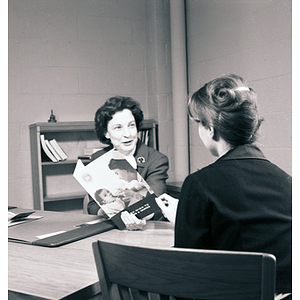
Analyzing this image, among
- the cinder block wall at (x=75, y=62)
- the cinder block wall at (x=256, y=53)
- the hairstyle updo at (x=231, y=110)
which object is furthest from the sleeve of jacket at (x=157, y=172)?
the cinder block wall at (x=75, y=62)

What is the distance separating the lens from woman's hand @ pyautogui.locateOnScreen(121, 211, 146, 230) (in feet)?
4.97

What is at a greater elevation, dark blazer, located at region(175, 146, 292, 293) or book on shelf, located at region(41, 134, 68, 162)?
book on shelf, located at region(41, 134, 68, 162)

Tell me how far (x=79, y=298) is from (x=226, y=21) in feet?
9.88

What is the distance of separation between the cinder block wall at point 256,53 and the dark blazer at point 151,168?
0.90 meters

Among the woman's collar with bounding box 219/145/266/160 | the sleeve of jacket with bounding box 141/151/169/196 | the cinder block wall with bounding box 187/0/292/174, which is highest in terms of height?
the cinder block wall with bounding box 187/0/292/174

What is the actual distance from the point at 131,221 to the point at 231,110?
66 centimetres

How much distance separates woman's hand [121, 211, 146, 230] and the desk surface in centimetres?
3

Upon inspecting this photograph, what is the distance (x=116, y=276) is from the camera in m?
0.77

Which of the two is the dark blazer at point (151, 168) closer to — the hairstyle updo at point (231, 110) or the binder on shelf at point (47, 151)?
the hairstyle updo at point (231, 110)

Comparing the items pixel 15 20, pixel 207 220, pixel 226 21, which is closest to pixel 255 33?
pixel 226 21

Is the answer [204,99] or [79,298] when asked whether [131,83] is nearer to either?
[204,99]

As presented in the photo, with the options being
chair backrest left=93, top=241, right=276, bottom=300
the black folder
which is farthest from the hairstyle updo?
the black folder

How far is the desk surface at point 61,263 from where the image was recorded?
946mm

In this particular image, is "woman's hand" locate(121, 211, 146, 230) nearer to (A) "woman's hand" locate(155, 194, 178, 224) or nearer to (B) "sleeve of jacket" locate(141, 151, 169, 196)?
(A) "woman's hand" locate(155, 194, 178, 224)
